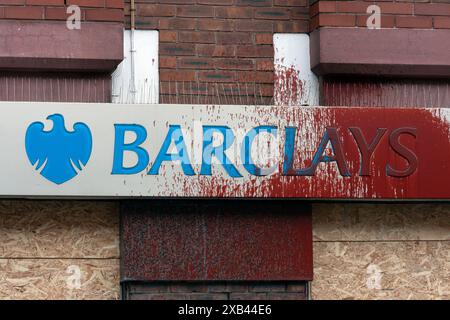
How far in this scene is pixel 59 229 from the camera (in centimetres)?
821

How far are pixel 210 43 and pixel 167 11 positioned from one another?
14.0 inches

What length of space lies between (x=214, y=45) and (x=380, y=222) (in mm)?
1609

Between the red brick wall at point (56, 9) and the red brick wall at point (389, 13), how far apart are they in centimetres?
133

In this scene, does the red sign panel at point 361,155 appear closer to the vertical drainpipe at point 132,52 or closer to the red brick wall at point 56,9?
the vertical drainpipe at point 132,52

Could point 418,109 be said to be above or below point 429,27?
below

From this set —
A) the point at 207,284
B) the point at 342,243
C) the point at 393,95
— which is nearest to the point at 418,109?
the point at 393,95

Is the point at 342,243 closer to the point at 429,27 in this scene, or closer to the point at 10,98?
the point at 429,27

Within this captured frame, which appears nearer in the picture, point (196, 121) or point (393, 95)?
point (196, 121)

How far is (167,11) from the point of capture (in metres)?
8.52

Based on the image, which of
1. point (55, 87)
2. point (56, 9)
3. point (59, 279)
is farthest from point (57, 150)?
point (56, 9)

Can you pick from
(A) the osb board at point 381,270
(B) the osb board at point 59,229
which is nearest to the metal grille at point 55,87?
(B) the osb board at point 59,229

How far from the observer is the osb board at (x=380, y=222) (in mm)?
8461
